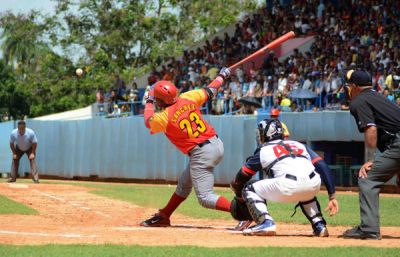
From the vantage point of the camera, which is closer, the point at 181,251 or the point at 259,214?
the point at 181,251

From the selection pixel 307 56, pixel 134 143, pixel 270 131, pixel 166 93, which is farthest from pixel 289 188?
pixel 134 143

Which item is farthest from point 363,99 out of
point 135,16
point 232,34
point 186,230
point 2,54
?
point 2,54

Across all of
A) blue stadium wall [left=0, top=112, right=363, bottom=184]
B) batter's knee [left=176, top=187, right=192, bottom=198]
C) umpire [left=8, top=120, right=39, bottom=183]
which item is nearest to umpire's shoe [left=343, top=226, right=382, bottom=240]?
batter's knee [left=176, top=187, right=192, bottom=198]

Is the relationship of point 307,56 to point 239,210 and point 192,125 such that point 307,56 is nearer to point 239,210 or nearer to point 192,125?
point 192,125

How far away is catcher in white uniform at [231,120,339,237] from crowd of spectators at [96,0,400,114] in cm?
1179

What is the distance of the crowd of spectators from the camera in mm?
25328

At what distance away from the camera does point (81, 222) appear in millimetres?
13047

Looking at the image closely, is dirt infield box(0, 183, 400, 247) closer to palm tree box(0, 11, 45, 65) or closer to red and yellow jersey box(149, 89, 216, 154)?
red and yellow jersey box(149, 89, 216, 154)

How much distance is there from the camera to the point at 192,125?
36.9 ft

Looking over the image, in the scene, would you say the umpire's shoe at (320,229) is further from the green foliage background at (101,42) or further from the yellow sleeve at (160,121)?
the green foliage background at (101,42)

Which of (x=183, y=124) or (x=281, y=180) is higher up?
(x=183, y=124)

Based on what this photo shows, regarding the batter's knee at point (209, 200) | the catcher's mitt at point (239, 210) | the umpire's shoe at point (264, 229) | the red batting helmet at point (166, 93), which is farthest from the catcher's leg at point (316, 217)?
the red batting helmet at point (166, 93)

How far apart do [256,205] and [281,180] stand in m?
0.43

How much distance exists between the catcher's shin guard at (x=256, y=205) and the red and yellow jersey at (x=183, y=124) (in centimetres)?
125
